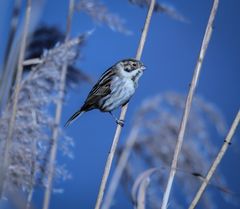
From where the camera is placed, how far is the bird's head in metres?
2.18

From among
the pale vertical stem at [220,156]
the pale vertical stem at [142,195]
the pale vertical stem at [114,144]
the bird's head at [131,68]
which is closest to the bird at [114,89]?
the bird's head at [131,68]

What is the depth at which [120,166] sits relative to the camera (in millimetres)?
2387

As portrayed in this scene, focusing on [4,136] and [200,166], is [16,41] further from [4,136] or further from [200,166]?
[200,166]

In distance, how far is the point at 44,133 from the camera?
2.25m

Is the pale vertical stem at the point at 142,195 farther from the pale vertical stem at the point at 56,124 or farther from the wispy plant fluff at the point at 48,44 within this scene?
the wispy plant fluff at the point at 48,44

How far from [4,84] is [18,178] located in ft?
1.35

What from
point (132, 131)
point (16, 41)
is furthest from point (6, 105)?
point (132, 131)

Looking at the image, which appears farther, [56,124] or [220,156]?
[56,124]

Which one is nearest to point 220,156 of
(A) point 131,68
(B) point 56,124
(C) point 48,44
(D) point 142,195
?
(D) point 142,195

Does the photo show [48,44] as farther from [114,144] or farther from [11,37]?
[114,144]

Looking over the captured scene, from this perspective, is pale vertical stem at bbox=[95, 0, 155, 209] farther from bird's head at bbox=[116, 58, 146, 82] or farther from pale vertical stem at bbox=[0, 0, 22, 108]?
pale vertical stem at bbox=[0, 0, 22, 108]

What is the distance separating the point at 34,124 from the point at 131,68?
0.50 meters

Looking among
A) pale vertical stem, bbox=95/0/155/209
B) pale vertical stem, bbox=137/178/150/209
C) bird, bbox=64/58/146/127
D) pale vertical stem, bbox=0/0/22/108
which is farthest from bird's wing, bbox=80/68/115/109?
pale vertical stem, bbox=137/178/150/209

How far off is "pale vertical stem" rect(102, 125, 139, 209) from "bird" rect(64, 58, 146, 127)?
0.50ft
